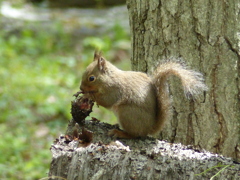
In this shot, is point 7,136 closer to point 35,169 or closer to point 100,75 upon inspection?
point 35,169

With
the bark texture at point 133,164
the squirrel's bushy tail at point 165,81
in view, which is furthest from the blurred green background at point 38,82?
the bark texture at point 133,164

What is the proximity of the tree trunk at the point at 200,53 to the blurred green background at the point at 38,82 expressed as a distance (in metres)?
1.50

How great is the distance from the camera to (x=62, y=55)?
19.7 feet

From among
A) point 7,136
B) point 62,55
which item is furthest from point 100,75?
point 62,55

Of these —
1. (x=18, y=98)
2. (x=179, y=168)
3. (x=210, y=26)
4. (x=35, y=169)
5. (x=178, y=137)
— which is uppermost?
(x=210, y=26)

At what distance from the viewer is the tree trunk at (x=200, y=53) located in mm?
2248

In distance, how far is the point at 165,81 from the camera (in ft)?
7.07

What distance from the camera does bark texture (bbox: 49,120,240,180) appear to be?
5.06 feet

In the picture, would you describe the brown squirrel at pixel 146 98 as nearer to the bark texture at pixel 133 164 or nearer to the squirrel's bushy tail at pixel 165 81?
the squirrel's bushy tail at pixel 165 81

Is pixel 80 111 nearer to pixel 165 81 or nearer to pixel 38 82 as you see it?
pixel 165 81

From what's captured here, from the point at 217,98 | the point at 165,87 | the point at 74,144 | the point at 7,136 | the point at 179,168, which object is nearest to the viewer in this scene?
the point at 179,168

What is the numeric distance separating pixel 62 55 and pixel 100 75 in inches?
145

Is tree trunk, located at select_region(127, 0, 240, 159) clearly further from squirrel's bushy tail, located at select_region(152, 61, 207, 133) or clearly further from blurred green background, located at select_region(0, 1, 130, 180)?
blurred green background, located at select_region(0, 1, 130, 180)

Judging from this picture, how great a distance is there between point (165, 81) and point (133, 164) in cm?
68
